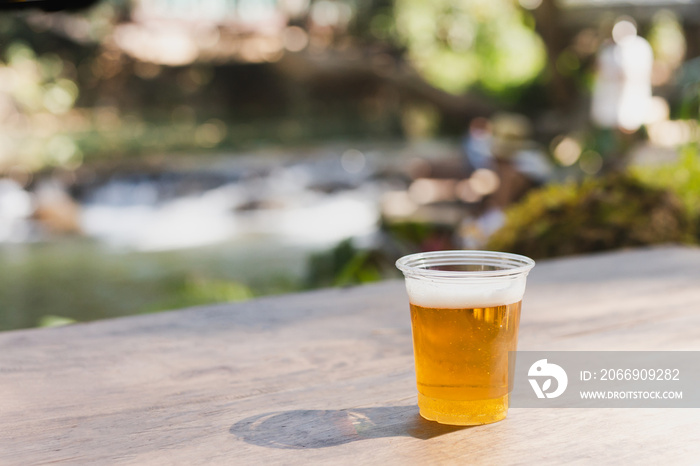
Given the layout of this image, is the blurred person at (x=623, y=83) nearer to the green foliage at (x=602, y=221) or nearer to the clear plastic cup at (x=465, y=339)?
the green foliage at (x=602, y=221)

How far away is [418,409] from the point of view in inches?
33.1

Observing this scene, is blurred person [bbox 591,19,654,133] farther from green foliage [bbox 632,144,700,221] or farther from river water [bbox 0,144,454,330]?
green foliage [bbox 632,144,700,221]

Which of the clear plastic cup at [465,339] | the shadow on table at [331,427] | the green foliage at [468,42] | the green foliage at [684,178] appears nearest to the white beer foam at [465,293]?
the clear plastic cup at [465,339]

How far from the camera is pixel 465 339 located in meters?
0.77

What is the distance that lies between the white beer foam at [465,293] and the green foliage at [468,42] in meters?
17.4

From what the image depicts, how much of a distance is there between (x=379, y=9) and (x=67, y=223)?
1305 centimetres

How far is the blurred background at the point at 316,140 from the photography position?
429 centimetres

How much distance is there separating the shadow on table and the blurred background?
123 centimetres

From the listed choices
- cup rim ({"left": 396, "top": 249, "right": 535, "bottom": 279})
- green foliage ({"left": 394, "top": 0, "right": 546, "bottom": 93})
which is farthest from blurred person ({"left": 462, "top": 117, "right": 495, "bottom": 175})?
green foliage ({"left": 394, "top": 0, "right": 546, "bottom": 93})

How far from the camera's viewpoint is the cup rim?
0.79m

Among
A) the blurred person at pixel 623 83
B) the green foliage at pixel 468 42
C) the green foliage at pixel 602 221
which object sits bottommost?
the green foliage at pixel 602 221

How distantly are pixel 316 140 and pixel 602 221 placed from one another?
14467 millimetres

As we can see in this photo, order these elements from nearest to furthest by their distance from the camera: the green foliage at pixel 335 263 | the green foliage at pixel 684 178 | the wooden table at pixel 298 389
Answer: the wooden table at pixel 298 389
the green foliage at pixel 684 178
the green foliage at pixel 335 263

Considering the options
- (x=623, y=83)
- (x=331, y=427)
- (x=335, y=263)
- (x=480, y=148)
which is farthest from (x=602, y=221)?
(x=480, y=148)
